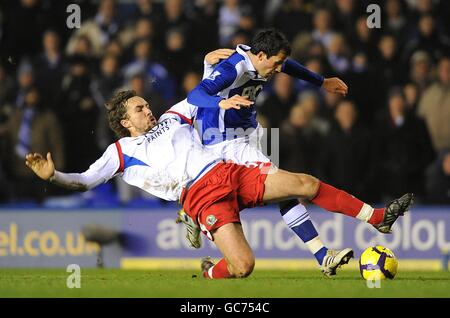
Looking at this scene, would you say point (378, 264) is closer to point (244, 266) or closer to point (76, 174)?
point (244, 266)

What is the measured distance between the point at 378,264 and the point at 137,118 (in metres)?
2.37

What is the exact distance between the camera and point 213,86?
866 centimetres

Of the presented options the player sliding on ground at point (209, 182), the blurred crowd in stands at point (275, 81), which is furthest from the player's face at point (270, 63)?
the blurred crowd in stands at point (275, 81)

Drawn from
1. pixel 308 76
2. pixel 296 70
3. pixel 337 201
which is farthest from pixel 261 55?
pixel 337 201

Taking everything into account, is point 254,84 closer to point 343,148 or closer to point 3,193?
point 343,148

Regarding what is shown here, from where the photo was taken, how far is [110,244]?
12578mm

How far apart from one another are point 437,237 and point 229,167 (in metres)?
4.24

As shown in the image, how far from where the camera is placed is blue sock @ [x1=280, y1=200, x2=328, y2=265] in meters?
8.84

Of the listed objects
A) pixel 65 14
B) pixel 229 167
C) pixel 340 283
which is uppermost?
pixel 65 14

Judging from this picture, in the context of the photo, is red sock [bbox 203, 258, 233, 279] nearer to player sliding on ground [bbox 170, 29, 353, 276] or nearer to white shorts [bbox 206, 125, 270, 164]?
player sliding on ground [bbox 170, 29, 353, 276]

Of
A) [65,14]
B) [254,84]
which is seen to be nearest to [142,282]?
[254,84]

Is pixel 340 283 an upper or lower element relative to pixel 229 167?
lower

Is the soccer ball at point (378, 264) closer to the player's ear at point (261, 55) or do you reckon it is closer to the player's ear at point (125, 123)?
the player's ear at point (261, 55)

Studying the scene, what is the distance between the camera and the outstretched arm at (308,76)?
9400mm
